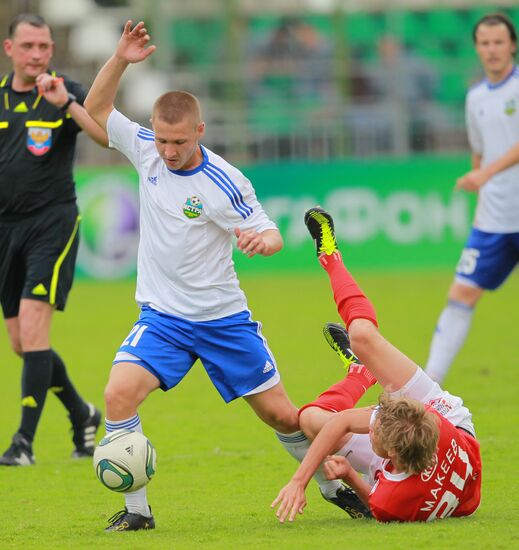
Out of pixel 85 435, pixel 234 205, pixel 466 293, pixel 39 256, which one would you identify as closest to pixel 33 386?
pixel 85 435

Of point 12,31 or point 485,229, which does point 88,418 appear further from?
point 485,229

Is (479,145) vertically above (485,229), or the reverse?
(479,145)

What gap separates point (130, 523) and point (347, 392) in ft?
4.44

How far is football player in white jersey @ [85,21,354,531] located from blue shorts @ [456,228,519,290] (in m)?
3.88

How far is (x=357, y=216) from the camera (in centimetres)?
2052

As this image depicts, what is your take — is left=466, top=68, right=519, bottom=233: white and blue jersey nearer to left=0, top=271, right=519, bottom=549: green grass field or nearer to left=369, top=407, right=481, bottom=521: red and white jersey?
left=0, top=271, right=519, bottom=549: green grass field

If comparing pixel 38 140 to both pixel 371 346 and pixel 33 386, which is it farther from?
pixel 371 346

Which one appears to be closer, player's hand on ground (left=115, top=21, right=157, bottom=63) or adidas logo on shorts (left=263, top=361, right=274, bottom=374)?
adidas logo on shorts (left=263, top=361, right=274, bottom=374)

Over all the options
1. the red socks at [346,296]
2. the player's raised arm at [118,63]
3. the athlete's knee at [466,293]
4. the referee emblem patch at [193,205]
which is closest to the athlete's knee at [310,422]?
the red socks at [346,296]

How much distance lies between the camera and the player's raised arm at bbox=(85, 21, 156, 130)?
6566 mm

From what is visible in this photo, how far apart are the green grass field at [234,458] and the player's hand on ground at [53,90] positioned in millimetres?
2336

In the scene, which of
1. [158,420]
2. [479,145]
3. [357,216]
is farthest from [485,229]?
[357,216]

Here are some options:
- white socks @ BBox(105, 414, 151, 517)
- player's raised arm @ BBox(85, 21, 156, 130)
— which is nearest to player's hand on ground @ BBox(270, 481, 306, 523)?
white socks @ BBox(105, 414, 151, 517)

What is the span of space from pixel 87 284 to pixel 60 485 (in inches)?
539
